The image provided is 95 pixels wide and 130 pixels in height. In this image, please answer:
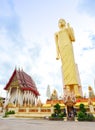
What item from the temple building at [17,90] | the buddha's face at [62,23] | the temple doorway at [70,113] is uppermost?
the buddha's face at [62,23]

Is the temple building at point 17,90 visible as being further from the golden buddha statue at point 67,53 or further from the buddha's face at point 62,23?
the buddha's face at point 62,23

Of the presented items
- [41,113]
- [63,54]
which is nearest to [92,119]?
[41,113]

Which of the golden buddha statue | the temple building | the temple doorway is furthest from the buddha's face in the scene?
the temple doorway

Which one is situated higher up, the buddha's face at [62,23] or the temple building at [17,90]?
the buddha's face at [62,23]

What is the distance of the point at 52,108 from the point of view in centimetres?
1709

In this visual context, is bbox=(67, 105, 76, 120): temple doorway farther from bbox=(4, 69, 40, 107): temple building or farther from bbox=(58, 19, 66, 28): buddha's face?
bbox=(4, 69, 40, 107): temple building

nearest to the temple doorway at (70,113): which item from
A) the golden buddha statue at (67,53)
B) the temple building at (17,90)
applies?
the golden buddha statue at (67,53)

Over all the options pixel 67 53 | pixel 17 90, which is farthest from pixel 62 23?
pixel 17 90

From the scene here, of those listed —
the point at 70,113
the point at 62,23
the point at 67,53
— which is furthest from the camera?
the point at 62,23

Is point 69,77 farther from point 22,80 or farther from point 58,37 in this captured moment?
point 22,80

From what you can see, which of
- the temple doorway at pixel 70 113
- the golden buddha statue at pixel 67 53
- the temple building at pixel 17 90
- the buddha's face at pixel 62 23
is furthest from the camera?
the temple building at pixel 17 90

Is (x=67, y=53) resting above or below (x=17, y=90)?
above

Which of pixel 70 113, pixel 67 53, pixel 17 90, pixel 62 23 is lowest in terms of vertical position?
pixel 70 113

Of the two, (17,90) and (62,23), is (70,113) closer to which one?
(62,23)
